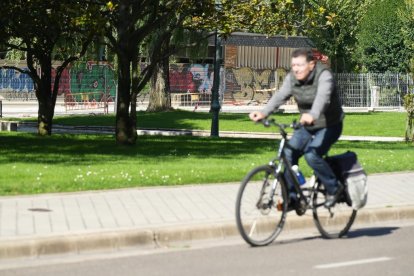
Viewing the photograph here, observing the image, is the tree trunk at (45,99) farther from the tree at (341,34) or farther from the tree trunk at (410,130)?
the tree at (341,34)

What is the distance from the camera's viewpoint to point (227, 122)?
121 feet

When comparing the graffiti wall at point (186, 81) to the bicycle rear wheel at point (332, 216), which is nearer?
the bicycle rear wheel at point (332, 216)

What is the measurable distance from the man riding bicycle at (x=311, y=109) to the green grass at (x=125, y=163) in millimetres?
3513

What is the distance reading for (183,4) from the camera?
2042cm

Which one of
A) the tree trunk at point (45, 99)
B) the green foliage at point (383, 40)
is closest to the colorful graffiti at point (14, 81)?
the green foliage at point (383, 40)

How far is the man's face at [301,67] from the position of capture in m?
8.56

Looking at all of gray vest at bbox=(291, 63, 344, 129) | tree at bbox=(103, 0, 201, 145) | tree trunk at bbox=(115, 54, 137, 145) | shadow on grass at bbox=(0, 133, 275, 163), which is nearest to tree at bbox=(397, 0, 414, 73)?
shadow on grass at bbox=(0, 133, 275, 163)

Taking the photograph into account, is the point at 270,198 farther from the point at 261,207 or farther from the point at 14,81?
the point at 14,81

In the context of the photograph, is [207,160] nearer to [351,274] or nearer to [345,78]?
[351,274]

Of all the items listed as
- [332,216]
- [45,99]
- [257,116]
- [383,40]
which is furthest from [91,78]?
[257,116]

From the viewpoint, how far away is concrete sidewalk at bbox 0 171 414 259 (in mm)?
8219

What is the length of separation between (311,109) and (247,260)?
156 centimetres

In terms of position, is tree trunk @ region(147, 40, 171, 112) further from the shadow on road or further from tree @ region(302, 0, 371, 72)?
the shadow on road

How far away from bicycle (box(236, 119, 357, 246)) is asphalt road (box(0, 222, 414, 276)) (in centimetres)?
17
